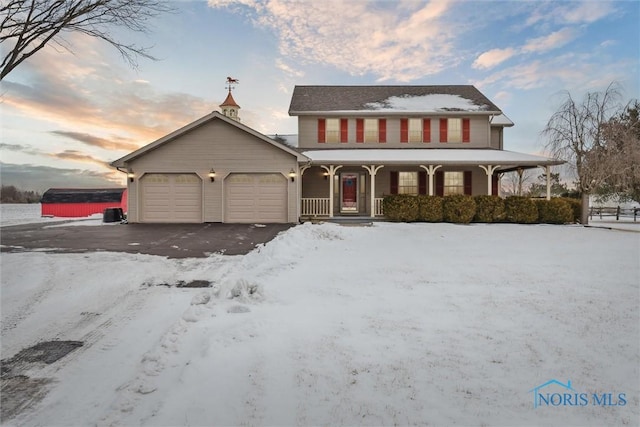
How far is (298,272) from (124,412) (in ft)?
14.1

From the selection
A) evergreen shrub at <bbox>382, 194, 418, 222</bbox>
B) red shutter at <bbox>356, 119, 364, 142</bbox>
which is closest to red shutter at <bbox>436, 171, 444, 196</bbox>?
evergreen shrub at <bbox>382, 194, 418, 222</bbox>

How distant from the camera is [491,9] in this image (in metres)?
13.6

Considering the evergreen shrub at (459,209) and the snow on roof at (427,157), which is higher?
the snow on roof at (427,157)

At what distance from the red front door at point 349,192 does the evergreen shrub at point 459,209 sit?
4.97 meters

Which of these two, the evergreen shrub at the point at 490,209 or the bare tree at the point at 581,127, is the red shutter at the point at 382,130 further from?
the bare tree at the point at 581,127

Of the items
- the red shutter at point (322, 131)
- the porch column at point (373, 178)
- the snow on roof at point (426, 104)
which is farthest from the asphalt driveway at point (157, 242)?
the snow on roof at point (426, 104)

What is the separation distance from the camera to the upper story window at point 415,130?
18.7 meters

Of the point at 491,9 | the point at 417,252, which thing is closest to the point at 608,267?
the point at 417,252

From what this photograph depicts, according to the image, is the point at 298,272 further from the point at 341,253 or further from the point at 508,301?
the point at 508,301

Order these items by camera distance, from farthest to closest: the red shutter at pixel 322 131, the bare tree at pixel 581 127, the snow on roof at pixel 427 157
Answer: the red shutter at pixel 322 131, the bare tree at pixel 581 127, the snow on roof at pixel 427 157

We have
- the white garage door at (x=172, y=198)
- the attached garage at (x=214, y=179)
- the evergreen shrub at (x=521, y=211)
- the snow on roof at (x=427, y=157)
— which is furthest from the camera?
the snow on roof at (x=427, y=157)

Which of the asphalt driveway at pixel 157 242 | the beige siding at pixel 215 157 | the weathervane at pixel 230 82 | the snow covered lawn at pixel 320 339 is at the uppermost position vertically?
the weathervane at pixel 230 82

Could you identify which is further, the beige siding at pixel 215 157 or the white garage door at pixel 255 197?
→ the white garage door at pixel 255 197

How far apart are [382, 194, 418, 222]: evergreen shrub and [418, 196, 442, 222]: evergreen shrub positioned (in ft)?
0.83
